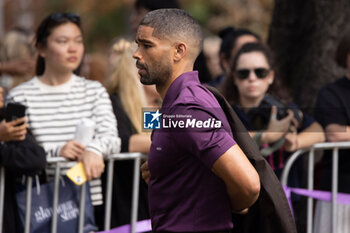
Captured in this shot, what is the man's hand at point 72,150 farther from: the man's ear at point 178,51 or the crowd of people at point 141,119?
the man's ear at point 178,51

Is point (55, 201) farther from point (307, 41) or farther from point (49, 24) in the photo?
point (307, 41)

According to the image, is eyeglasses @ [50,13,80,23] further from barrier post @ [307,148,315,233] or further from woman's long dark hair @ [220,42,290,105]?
barrier post @ [307,148,315,233]

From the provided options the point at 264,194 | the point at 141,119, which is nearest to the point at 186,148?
the point at 264,194

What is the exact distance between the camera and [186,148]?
3027 mm

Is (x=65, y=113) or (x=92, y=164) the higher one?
(x=65, y=113)

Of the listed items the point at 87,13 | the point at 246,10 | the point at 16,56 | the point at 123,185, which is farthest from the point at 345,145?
the point at 87,13

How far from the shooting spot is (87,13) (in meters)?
25.7

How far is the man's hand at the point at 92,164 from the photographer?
191 inches

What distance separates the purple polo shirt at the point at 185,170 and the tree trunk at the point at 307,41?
4072 mm

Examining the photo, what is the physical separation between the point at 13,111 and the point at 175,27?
1.88 metres

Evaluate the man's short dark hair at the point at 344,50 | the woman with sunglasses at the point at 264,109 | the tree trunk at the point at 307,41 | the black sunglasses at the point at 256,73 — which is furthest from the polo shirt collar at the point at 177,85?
the tree trunk at the point at 307,41

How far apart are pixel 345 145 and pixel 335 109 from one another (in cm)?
34

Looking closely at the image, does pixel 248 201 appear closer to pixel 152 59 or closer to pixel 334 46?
pixel 152 59

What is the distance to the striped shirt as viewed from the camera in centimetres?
504
